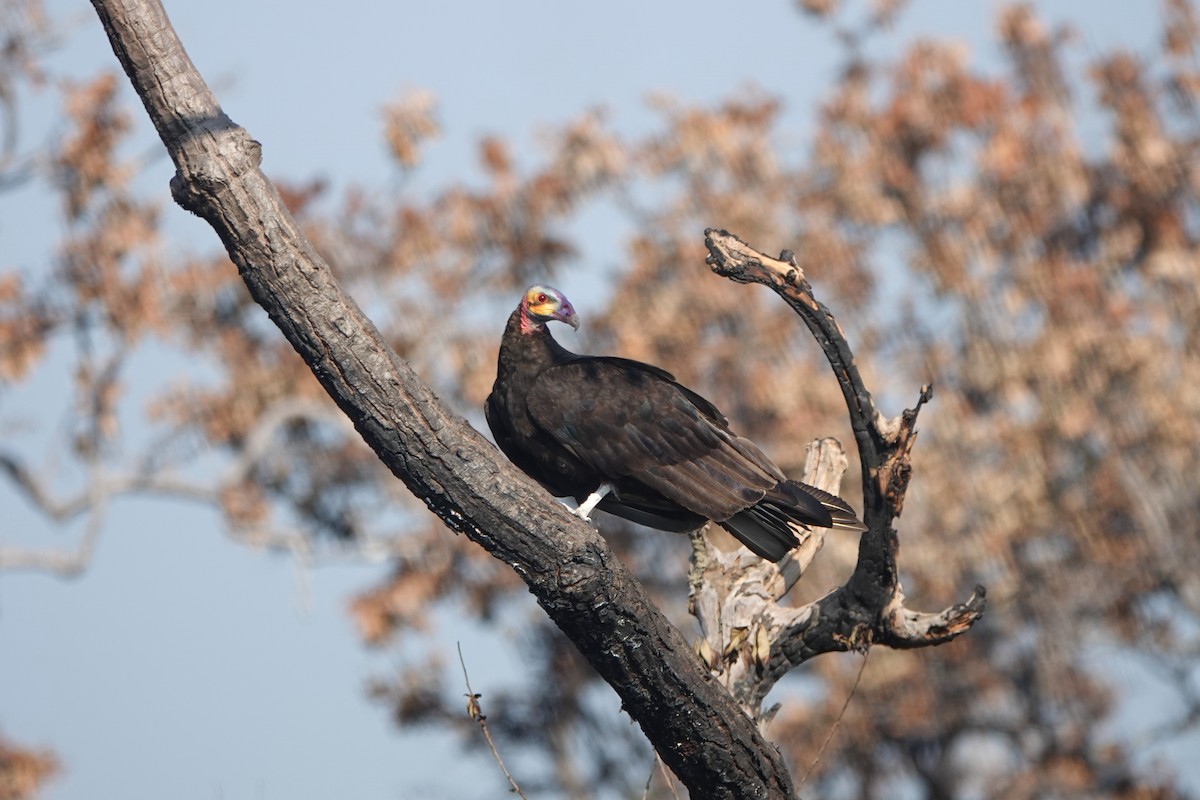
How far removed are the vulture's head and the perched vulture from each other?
0.27m

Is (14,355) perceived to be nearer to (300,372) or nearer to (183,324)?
(183,324)

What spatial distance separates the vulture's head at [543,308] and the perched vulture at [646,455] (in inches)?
10.5

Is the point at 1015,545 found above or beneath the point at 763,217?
beneath

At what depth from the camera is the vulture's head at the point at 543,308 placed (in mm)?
4855

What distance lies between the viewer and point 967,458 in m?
12.8

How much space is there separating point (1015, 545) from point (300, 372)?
21.2ft

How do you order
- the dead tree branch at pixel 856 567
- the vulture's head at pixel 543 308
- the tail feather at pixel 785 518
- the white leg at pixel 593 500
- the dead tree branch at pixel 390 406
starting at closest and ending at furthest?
the dead tree branch at pixel 390 406, the dead tree branch at pixel 856 567, the tail feather at pixel 785 518, the white leg at pixel 593 500, the vulture's head at pixel 543 308

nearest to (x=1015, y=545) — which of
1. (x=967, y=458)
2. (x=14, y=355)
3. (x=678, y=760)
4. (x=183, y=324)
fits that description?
(x=967, y=458)

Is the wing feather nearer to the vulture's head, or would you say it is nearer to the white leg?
the white leg

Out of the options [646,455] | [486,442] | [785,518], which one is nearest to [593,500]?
[646,455]

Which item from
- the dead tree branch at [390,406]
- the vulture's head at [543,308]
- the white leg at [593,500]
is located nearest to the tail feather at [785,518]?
the white leg at [593,500]

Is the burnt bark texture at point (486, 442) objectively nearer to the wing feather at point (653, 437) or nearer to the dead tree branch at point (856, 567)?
the dead tree branch at point (856, 567)

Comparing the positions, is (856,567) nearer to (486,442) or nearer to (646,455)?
(646,455)

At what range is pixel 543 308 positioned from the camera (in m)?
4.91
